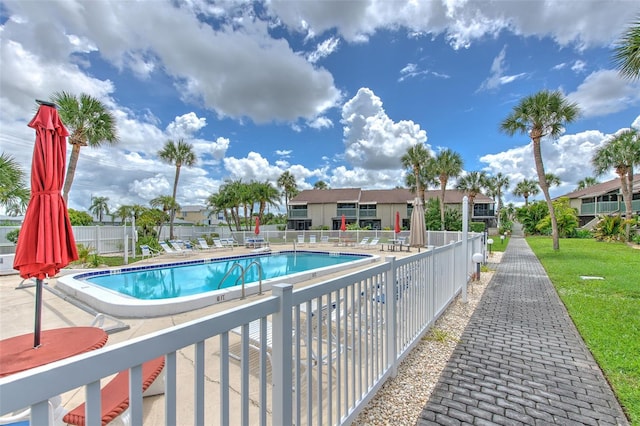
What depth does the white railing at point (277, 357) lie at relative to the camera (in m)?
0.89

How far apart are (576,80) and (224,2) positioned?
52.9 ft

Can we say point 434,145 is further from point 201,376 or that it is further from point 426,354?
point 201,376

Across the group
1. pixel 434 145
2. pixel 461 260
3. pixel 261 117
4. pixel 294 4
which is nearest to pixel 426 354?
pixel 461 260

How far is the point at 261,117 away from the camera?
19.9 metres

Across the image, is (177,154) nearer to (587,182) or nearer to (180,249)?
(180,249)

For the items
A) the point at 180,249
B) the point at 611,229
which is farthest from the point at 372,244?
the point at 611,229

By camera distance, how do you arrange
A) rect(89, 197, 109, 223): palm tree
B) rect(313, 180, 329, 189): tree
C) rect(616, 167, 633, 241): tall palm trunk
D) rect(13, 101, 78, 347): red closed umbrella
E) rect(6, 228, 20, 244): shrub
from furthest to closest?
rect(313, 180, 329, 189): tree → rect(89, 197, 109, 223): palm tree → rect(616, 167, 633, 241): tall palm trunk → rect(6, 228, 20, 244): shrub → rect(13, 101, 78, 347): red closed umbrella

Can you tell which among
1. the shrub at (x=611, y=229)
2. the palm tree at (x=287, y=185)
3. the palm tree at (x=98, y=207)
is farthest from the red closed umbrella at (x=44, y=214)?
the palm tree at (x=98, y=207)

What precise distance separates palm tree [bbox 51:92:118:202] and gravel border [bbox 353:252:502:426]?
50.8 feet

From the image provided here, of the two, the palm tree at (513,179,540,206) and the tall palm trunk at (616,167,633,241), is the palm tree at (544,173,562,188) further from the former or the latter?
the tall palm trunk at (616,167,633,241)

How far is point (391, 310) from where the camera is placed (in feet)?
10.5

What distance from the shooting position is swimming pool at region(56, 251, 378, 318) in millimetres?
5805

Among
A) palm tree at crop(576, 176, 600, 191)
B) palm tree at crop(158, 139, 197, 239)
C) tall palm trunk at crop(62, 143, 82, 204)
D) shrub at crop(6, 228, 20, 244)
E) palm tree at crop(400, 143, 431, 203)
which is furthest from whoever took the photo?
palm tree at crop(576, 176, 600, 191)

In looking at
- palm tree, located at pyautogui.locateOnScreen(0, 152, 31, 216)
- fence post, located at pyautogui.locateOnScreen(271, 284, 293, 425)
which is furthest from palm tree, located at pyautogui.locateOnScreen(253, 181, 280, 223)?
fence post, located at pyautogui.locateOnScreen(271, 284, 293, 425)
